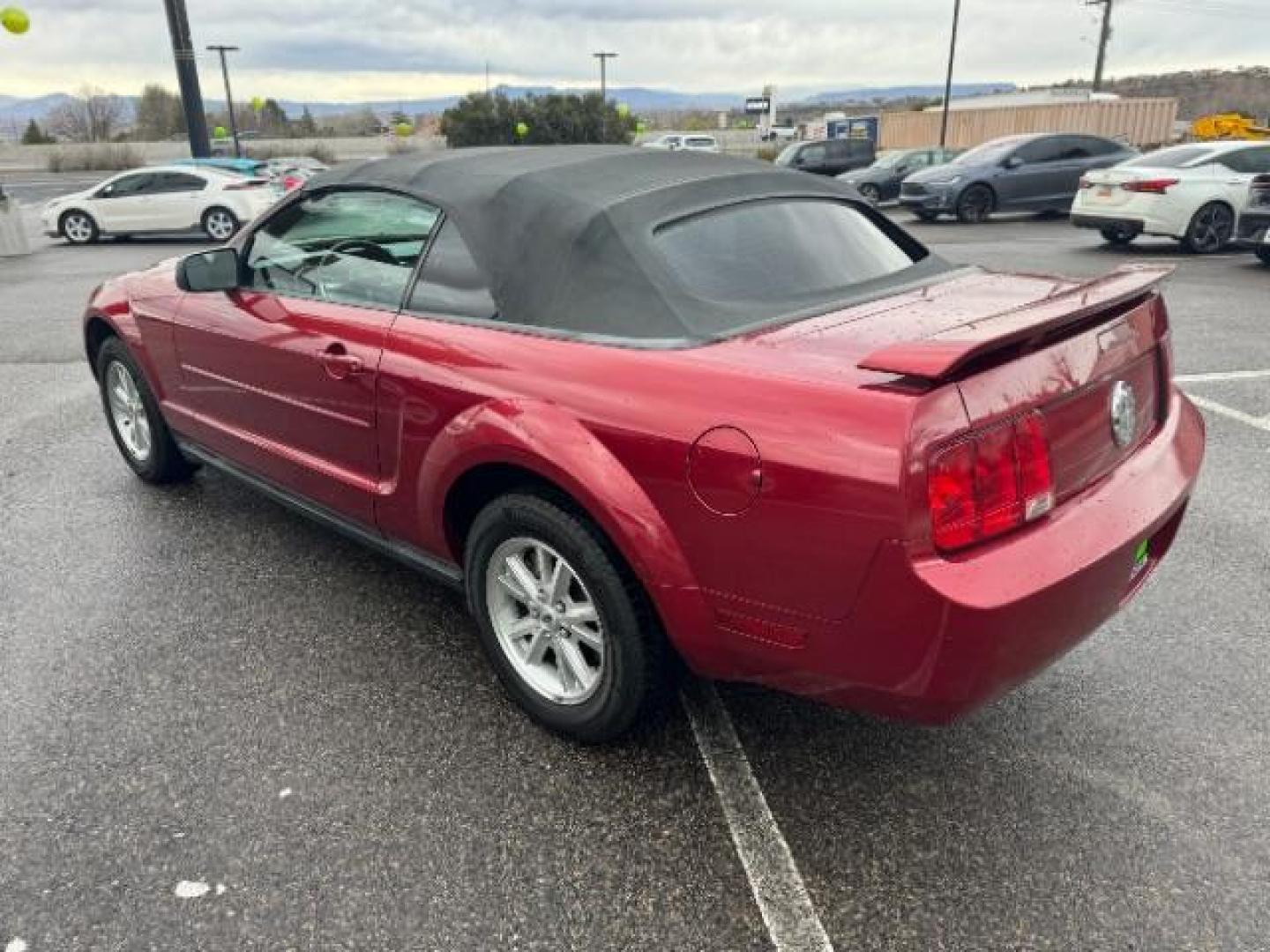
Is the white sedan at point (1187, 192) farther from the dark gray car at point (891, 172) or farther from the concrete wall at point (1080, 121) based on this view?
the concrete wall at point (1080, 121)

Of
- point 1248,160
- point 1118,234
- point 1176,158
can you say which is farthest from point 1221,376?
point 1118,234

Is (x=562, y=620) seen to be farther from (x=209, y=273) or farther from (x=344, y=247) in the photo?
(x=209, y=273)

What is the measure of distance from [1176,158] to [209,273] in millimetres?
12886

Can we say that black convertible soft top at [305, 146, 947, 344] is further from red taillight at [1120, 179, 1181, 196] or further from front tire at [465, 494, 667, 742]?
red taillight at [1120, 179, 1181, 196]

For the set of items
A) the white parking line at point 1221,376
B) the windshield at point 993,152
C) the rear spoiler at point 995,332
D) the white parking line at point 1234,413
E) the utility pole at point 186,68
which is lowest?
the white parking line at point 1221,376

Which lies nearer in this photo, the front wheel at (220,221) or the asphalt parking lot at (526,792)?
the asphalt parking lot at (526,792)

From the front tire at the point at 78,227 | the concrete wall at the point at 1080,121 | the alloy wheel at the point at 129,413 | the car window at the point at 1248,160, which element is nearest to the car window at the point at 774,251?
the alloy wheel at the point at 129,413

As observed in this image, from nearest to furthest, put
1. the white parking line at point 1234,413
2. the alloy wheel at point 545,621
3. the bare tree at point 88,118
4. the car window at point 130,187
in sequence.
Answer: the alloy wheel at point 545,621 < the white parking line at point 1234,413 < the car window at point 130,187 < the bare tree at point 88,118

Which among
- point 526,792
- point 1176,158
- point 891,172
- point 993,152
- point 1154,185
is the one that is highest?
point 1176,158

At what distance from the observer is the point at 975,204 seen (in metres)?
17.7

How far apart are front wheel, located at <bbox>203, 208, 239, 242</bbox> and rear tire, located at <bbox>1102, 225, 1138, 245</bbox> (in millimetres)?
13936

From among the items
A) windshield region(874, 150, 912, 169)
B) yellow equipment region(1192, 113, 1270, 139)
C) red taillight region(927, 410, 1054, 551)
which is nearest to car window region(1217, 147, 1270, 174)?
windshield region(874, 150, 912, 169)

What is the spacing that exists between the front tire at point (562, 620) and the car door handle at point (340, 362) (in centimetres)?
66

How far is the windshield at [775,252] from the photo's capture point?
268cm
